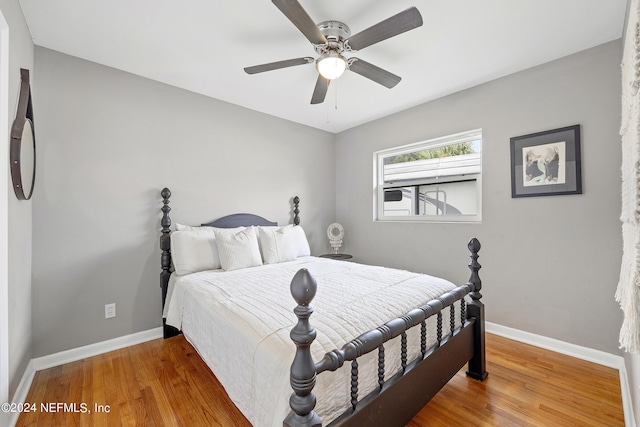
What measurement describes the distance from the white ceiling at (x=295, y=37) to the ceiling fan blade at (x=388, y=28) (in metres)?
0.23

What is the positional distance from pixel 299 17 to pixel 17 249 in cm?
218

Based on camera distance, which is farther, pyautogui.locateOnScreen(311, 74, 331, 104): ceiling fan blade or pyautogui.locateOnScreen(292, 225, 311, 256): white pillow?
pyautogui.locateOnScreen(292, 225, 311, 256): white pillow

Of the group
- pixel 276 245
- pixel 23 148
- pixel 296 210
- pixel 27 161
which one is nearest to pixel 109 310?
pixel 27 161

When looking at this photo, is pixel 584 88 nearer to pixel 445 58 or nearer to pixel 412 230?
pixel 445 58

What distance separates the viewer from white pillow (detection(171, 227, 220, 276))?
2.50 meters

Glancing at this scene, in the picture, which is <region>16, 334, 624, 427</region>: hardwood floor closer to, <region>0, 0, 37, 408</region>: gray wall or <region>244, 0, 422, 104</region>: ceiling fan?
<region>0, 0, 37, 408</region>: gray wall

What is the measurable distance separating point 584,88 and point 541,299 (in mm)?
1812

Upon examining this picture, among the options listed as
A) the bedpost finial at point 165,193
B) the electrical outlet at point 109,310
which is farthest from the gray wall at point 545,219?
the electrical outlet at point 109,310

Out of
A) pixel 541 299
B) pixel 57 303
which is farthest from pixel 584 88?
pixel 57 303

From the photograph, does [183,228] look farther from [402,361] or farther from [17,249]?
[402,361]

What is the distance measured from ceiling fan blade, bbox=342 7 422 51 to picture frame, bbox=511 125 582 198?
1.74 metres

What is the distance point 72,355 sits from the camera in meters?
2.25

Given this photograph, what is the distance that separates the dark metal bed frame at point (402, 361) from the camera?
94 centimetres

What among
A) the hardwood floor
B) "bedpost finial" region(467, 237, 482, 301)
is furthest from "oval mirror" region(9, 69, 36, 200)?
"bedpost finial" region(467, 237, 482, 301)
